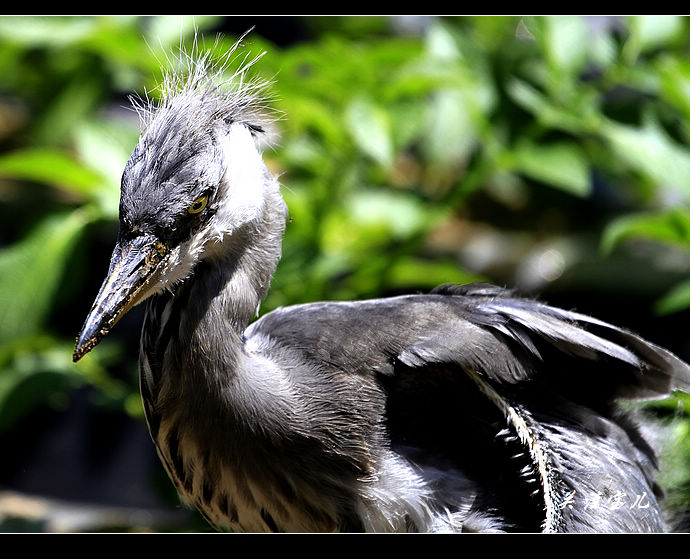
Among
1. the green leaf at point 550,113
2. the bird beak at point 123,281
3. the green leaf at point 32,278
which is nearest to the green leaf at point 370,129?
the green leaf at point 550,113

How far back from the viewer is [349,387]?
180 cm

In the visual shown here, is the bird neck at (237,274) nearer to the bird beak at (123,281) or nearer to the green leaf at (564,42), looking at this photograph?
the bird beak at (123,281)

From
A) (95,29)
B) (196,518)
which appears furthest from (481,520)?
(95,29)

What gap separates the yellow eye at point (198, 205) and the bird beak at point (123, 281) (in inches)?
3.5

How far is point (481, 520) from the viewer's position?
1846 mm

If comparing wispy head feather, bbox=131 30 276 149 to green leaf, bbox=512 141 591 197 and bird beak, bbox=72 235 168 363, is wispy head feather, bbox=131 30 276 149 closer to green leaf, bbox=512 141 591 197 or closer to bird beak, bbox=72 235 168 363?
bird beak, bbox=72 235 168 363

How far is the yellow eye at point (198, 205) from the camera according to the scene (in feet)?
5.57

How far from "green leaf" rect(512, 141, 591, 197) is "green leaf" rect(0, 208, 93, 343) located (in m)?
1.41

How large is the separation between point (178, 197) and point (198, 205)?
0.17 ft

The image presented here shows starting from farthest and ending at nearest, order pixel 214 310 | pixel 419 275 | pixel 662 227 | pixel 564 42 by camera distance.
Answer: pixel 419 275 < pixel 564 42 < pixel 662 227 < pixel 214 310

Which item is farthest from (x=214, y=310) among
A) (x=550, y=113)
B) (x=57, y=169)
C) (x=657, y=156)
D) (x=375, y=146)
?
(x=657, y=156)

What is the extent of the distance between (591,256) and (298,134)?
5.82 feet

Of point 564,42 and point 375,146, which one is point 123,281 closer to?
point 375,146

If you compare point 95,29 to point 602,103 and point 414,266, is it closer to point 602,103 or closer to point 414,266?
point 414,266
